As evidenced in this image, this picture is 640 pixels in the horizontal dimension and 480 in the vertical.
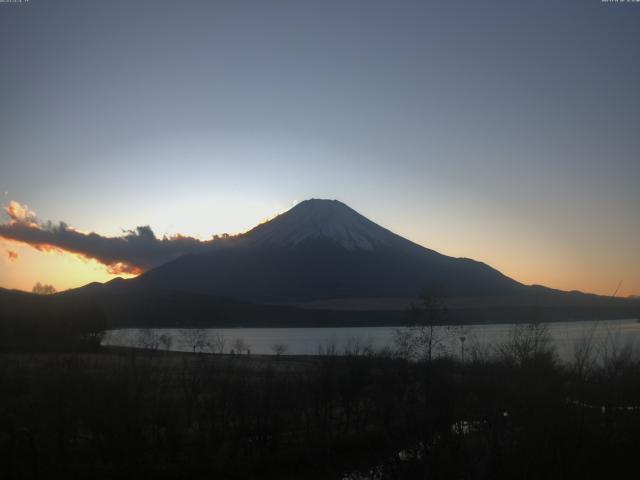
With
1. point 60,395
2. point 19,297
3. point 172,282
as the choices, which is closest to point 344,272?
point 172,282

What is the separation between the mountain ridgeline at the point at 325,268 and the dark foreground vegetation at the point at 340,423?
368ft

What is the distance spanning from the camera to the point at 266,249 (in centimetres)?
17088

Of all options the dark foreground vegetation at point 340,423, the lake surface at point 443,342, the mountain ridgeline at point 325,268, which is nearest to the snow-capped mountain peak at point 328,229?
the mountain ridgeline at point 325,268

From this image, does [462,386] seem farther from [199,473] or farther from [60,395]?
[60,395]

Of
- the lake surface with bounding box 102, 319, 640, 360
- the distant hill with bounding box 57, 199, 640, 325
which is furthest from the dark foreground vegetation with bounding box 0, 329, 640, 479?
the distant hill with bounding box 57, 199, 640, 325

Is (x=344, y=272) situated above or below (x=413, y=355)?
above

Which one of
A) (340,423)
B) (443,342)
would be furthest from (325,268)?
(340,423)

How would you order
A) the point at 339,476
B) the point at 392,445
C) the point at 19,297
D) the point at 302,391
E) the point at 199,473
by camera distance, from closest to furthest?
the point at 392,445 → the point at 339,476 → the point at 199,473 → the point at 302,391 → the point at 19,297

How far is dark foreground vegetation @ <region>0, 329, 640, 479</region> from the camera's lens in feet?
30.0

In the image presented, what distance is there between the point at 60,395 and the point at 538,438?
12255mm

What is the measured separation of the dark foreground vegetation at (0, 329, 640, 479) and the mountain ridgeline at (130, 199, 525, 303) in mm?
112151

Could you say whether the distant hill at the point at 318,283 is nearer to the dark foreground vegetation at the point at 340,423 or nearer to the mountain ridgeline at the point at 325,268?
the mountain ridgeline at the point at 325,268

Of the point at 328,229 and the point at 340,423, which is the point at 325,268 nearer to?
the point at 328,229

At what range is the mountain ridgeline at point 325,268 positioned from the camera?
143 meters
